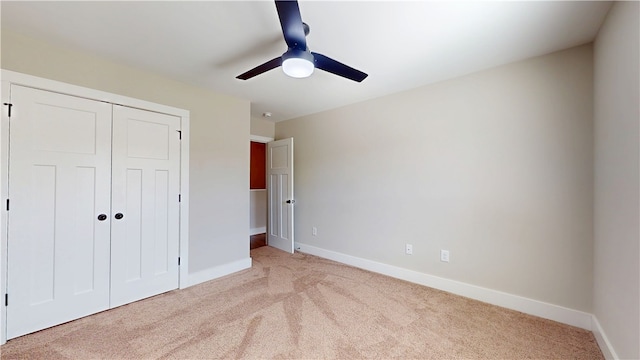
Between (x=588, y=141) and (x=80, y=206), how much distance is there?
4441mm

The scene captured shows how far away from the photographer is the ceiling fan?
1.33 m

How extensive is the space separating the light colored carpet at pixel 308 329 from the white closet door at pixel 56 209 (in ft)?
0.76

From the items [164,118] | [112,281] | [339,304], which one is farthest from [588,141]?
[112,281]

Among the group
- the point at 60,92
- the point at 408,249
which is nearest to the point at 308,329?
the point at 408,249

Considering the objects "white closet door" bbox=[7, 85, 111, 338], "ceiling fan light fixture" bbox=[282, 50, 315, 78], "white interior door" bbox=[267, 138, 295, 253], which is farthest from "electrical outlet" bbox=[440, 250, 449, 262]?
"white closet door" bbox=[7, 85, 111, 338]

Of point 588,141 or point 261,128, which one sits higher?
point 261,128

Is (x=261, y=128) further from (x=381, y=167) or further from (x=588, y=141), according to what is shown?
(x=588, y=141)

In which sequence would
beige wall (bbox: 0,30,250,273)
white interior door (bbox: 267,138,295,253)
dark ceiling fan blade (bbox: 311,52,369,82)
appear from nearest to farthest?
1. dark ceiling fan blade (bbox: 311,52,369,82)
2. beige wall (bbox: 0,30,250,273)
3. white interior door (bbox: 267,138,295,253)

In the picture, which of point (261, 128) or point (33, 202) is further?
point (261, 128)

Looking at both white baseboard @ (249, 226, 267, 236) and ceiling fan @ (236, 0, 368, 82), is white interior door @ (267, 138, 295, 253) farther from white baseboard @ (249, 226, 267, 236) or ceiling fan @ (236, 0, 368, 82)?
ceiling fan @ (236, 0, 368, 82)

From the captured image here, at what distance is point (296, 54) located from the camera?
1632 millimetres

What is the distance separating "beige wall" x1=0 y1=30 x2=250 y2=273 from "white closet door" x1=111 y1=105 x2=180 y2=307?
207 mm

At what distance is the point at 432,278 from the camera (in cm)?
289

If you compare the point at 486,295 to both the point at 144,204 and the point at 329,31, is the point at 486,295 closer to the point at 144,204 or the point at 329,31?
the point at 329,31
